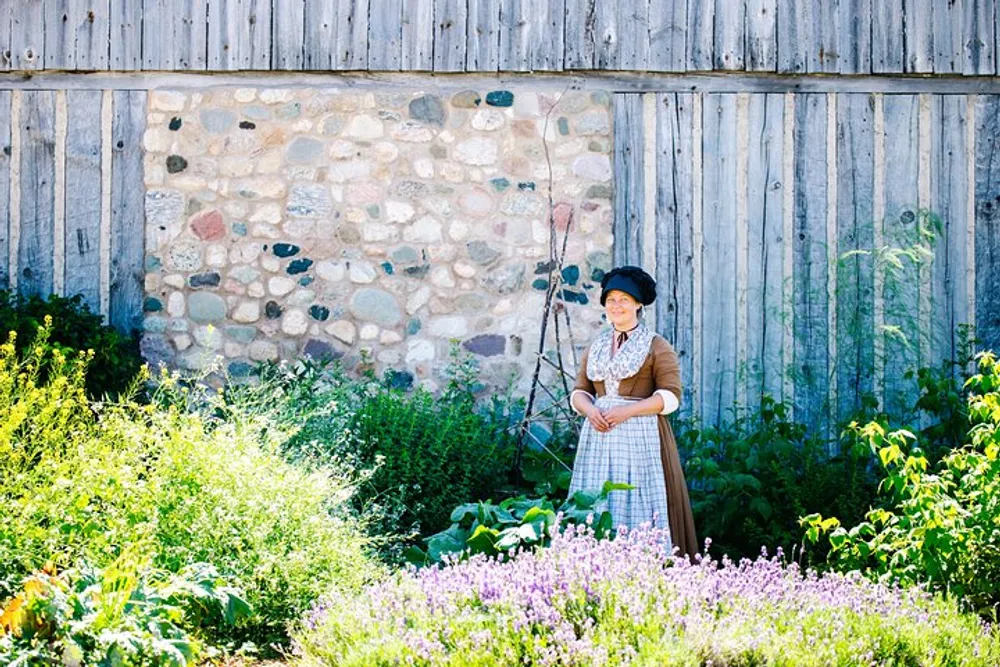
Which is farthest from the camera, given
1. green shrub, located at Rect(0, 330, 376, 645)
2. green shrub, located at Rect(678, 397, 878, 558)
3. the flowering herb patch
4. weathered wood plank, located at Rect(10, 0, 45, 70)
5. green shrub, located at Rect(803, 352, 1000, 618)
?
weathered wood plank, located at Rect(10, 0, 45, 70)

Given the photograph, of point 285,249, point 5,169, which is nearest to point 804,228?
point 285,249

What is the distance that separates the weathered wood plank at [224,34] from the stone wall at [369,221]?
0.18m

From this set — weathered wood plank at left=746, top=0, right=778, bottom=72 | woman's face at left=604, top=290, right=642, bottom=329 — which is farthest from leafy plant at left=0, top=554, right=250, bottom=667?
weathered wood plank at left=746, top=0, right=778, bottom=72

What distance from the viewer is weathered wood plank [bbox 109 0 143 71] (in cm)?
742

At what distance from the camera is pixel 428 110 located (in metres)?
7.37

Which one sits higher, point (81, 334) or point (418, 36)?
point (418, 36)

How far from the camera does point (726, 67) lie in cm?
723

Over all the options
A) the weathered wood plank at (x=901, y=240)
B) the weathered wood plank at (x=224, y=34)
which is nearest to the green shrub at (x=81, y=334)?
the weathered wood plank at (x=224, y=34)

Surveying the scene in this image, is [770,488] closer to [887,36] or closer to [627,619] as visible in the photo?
[627,619]

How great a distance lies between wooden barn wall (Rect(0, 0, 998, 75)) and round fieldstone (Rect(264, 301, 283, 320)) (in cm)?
148

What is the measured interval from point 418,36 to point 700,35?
1.76 metres

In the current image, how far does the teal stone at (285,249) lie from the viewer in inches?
291

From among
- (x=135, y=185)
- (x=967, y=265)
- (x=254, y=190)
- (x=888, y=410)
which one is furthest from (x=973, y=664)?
(x=135, y=185)

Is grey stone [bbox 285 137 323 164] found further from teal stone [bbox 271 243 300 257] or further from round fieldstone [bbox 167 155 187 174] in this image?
round fieldstone [bbox 167 155 187 174]
